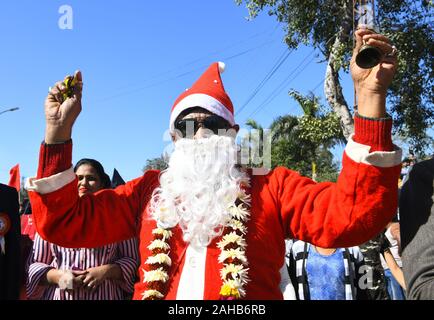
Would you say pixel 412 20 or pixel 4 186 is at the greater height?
pixel 412 20

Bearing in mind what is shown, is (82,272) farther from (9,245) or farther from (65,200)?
(65,200)

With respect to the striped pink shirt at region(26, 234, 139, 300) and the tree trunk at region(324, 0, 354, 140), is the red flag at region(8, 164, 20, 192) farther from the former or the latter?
the tree trunk at region(324, 0, 354, 140)

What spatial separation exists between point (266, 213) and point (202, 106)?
0.82 metres

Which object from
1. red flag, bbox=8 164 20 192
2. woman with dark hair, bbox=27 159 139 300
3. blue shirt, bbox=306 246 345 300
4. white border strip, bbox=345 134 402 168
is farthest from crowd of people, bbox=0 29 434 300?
red flag, bbox=8 164 20 192

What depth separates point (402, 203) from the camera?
1891 mm

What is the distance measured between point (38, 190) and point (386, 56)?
168 cm

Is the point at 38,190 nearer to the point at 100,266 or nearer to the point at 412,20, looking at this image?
the point at 100,266

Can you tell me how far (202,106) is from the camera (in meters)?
2.89

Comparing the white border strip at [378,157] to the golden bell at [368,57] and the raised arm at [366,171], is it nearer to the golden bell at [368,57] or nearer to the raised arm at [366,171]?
the raised arm at [366,171]

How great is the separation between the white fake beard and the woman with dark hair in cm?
115

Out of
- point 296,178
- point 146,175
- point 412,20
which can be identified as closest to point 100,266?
point 146,175

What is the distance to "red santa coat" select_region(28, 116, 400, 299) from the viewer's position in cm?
203

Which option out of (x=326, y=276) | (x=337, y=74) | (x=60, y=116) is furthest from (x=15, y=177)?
(x=337, y=74)
